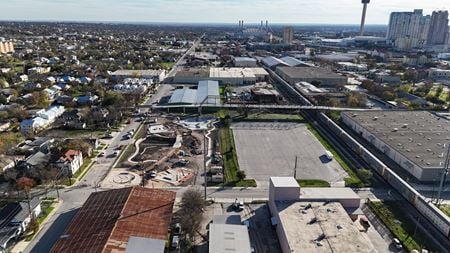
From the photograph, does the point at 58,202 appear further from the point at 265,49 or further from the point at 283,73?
the point at 265,49

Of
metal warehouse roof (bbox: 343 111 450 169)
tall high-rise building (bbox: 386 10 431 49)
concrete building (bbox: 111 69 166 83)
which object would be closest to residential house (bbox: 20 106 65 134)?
concrete building (bbox: 111 69 166 83)

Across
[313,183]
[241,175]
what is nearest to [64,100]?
[241,175]

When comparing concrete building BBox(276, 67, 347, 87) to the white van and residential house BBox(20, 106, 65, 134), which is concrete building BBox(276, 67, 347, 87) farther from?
residential house BBox(20, 106, 65, 134)

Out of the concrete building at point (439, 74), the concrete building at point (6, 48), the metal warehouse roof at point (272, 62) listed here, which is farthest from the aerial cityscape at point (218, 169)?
the concrete building at point (6, 48)

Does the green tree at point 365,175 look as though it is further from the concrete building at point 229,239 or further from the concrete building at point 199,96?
the concrete building at point 199,96

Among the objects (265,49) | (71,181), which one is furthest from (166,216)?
(265,49)

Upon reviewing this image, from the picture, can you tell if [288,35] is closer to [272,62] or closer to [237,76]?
[272,62]
